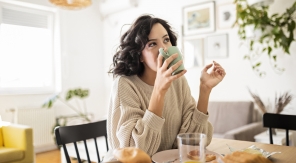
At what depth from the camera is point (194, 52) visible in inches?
140

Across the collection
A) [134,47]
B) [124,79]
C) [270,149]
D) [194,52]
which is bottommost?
[270,149]

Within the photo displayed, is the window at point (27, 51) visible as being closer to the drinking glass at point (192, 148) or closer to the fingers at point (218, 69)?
the fingers at point (218, 69)

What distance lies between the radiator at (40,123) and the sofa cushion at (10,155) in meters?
1.00

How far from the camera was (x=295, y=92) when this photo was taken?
2.77 metres

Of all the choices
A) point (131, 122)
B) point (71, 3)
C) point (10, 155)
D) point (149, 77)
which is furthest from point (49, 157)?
point (131, 122)

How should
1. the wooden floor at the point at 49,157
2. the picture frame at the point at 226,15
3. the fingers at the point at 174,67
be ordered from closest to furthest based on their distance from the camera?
the fingers at the point at 174,67, the picture frame at the point at 226,15, the wooden floor at the point at 49,157

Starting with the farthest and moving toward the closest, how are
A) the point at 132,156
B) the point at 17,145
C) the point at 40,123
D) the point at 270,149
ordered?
the point at 40,123
the point at 17,145
the point at 270,149
the point at 132,156

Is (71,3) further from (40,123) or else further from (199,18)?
(40,123)

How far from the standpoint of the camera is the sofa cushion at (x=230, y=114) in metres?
2.86

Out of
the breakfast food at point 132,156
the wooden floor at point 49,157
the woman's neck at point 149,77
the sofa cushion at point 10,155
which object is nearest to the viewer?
the breakfast food at point 132,156

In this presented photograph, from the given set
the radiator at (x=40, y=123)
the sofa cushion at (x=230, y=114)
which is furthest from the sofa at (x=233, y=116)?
the radiator at (x=40, y=123)

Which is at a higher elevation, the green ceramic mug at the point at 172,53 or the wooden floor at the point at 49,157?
the green ceramic mug at the point at 172,53

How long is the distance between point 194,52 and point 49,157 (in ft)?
7.76

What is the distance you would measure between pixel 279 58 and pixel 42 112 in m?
3.12
